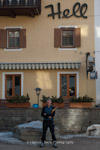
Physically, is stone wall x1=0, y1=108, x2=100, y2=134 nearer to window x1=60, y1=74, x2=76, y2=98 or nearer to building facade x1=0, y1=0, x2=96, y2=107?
building facade x1=0, y1=0, x2=96, y2=107

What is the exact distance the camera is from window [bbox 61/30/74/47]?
17.5 m

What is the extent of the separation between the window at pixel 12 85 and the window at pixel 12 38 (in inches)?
77.1

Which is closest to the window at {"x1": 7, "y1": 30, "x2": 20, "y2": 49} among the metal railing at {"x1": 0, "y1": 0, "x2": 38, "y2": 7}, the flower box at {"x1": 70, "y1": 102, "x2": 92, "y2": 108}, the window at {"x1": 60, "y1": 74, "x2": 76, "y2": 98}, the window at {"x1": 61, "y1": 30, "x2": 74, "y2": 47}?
the metal railing at {"x1": 0, "y1": 0, "x2": 38, "y2": 7}

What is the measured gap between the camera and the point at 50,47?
17406mm

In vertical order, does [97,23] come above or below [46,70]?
above

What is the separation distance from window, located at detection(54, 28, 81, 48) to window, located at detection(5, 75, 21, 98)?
132 inches

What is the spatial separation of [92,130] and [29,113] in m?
3.33

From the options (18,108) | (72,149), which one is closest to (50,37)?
(18,108)

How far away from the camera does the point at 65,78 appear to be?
1739 cm

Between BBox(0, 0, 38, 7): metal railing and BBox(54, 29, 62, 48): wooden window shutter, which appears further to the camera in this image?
BBox(54, 29, 62, 48): wooden window shutter

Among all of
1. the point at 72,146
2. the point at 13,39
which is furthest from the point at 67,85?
the point at 72,146

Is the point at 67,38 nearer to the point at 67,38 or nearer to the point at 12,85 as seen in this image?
the point at 67,38

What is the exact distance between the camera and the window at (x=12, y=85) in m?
17.6

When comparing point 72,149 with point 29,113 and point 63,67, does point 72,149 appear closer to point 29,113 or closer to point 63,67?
point 29,113
